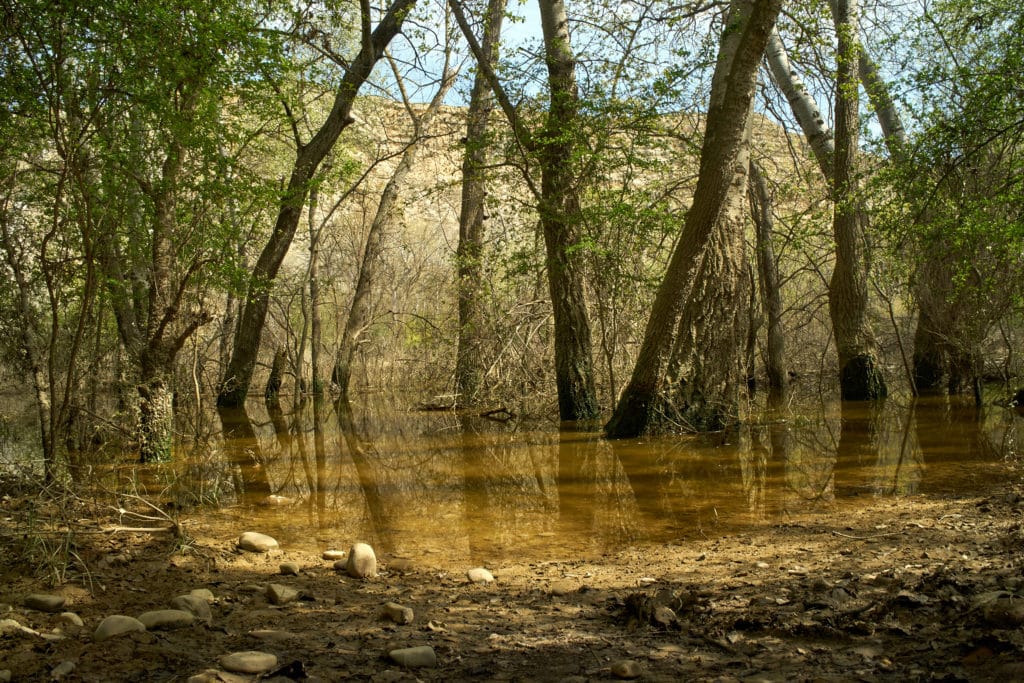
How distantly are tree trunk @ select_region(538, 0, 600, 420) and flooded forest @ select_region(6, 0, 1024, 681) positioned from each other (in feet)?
0.17

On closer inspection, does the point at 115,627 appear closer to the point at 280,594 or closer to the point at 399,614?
the point at 280,594

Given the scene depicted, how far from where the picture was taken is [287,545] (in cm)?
528

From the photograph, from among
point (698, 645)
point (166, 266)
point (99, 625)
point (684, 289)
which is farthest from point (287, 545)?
point (684, 289)

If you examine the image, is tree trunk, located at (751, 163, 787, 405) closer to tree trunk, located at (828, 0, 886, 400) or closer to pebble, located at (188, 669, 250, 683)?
tree trunk, located at (828, 0, 886, 400)

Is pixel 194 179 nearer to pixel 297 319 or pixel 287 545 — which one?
pixel 287 545

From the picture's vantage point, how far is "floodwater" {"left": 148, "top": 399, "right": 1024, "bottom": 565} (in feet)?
18.1

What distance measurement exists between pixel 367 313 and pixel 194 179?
38.4 ft

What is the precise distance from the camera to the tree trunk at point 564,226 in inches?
401

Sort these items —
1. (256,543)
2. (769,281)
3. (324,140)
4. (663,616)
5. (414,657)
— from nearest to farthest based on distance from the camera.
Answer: (414,657)
(663,616)
(256,543)
(324,140)
(769,281)

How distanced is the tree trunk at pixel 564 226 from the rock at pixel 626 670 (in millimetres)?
7310

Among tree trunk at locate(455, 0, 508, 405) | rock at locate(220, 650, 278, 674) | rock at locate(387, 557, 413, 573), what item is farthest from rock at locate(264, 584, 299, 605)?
tree trunk at locate(455, 0, 508, 405)

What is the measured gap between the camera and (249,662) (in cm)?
298

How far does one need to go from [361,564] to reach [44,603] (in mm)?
1550

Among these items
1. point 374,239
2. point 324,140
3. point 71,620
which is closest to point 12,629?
point 71,620
